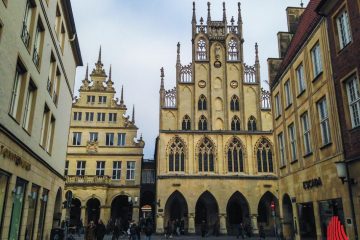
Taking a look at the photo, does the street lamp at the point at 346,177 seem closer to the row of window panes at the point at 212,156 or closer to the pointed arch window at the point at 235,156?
the row of window panes at the point at 212,156

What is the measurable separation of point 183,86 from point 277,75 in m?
18.4

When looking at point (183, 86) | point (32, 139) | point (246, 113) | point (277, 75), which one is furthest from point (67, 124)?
point (246, 113)

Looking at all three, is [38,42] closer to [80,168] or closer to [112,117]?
[112,117]

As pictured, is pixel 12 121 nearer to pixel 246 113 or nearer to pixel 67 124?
pixel 67 124

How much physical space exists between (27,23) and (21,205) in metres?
6.97

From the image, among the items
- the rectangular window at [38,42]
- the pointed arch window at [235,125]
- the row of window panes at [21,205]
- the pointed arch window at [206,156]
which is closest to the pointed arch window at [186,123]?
the pointed arch window at [206,156]

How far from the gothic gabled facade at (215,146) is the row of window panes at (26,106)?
19.7m

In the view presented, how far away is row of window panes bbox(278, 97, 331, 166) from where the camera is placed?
1381 cm

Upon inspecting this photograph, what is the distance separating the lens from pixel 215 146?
36.7 meters

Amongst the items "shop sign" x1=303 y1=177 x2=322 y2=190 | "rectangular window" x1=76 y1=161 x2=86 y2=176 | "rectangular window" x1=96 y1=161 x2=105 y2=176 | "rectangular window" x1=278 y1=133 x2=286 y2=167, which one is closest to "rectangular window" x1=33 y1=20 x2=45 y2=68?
"shop sign" x1=303 y1=177 x2=322 y2=190

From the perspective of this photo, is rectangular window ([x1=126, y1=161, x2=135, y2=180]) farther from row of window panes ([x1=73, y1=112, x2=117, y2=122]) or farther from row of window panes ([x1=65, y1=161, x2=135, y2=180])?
row of window panes ([x1=73, y1=112, x2=117, y2=122])

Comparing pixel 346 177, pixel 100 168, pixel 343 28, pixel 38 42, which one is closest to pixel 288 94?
pixel 343 28

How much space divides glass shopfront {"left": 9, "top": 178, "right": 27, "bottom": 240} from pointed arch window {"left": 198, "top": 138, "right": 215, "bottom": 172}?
2504cm

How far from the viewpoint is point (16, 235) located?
12.2 m
